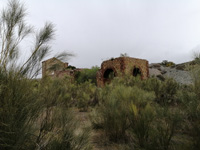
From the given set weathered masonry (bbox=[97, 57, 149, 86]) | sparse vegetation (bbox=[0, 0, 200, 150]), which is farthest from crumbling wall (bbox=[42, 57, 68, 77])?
weathered masonry (bbox=[97, 57, 149, 86])

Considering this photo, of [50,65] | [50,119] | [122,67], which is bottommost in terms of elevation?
[50,119]

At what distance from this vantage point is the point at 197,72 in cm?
273

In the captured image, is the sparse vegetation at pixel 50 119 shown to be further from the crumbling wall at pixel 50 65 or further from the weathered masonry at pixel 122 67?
the weathered masonry at pixel 122 67

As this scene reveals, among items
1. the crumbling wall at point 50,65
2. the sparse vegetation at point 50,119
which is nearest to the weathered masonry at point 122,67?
the sparse vegetation at point 50,119

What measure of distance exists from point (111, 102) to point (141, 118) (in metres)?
0.73

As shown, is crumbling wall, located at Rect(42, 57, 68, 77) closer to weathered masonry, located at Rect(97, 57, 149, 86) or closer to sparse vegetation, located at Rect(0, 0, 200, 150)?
sparse vegetation, located at Rect(0, 0, 200, 150)

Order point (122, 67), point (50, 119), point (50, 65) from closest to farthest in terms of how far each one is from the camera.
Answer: point (50, 119) < point (50, 65) < point (122, 67)

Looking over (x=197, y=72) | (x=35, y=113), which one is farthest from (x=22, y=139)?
(x=197, y=72)

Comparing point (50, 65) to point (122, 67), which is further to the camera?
point (122, 67)

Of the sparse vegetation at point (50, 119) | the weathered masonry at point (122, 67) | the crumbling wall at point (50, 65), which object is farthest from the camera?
the weathered masonry at point (122, 67)

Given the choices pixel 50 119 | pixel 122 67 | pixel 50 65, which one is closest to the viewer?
pixel 50 119

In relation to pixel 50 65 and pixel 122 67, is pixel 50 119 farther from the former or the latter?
pixel 122 67

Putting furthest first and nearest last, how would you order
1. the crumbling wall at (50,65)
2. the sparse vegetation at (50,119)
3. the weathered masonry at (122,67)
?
1. the weathered masonry at (122,67)
2. the crumbling wall at (50,65)
3. the sparse vegetation at (50,119)

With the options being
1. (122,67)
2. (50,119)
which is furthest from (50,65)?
(122,67)
